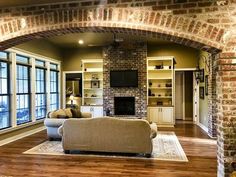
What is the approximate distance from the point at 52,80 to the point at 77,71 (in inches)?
49.6

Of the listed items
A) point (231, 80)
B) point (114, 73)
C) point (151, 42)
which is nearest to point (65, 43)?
point (114, 73)

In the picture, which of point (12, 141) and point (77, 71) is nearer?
point (12, 141)

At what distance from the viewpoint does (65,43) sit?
9.44 meters

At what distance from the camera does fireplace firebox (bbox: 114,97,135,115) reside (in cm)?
945

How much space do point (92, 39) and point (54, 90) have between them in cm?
295

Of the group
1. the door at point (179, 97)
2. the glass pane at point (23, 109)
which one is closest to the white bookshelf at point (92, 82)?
the glass pane at point (23, 109)

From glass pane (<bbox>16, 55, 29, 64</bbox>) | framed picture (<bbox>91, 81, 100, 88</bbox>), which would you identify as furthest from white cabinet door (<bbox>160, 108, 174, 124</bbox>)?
glass pane (<bbox>16, 55, 29, 64</bbox>)

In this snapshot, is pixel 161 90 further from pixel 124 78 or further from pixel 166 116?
pixel 124 78

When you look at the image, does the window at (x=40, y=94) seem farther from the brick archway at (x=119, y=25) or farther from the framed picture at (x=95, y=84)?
the brick archway at (x=119, y=25)

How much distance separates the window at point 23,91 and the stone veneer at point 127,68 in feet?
10.2

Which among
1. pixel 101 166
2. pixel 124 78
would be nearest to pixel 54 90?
pixel 124 78

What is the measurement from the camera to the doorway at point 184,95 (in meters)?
11.1

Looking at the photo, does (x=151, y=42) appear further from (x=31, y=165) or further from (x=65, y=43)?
(x=31, y=165)

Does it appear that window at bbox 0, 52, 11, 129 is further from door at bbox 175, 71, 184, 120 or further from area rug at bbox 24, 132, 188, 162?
door at bbox 175, 71, 184, 120
